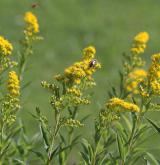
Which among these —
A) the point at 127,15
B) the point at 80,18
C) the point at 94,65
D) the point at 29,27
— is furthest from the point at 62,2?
the point at 94,65

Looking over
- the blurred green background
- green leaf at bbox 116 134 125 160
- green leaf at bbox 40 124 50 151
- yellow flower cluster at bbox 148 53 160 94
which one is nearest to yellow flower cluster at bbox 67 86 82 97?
green leaf at bbox 40 124 50 151

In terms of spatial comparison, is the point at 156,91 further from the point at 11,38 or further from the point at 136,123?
the point at 11,38

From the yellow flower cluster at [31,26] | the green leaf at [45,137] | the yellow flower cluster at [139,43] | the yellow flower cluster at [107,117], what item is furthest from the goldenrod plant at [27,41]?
the yellow flower cluster at [107,117]

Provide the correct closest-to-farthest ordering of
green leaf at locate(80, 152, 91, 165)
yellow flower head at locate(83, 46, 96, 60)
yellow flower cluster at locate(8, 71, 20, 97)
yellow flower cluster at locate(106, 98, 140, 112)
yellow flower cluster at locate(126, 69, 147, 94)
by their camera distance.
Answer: yellow flower cluster at locate(106, 98, 140, 112) → yellow flower cluster at locate(8, 71, 20, 97) → green leaf at locate(80, 152, 91, 165) → yellow flower head at locate(83, 46, 96, 60) → yellow flower cluster at locate(126, 69, 147, 94)

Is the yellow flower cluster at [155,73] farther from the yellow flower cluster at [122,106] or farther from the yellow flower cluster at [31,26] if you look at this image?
the yellow flower cluster at [31,26]

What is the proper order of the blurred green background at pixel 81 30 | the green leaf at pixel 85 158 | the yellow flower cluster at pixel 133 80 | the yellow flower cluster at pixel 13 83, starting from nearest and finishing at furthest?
the yellow flower cluster at pixel 13 83
the green leaf at pixel 85 158
the yellow flower cluster at pixel 133 80
the blurred green background at pixel 81 30

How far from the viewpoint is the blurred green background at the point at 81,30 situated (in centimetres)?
1771

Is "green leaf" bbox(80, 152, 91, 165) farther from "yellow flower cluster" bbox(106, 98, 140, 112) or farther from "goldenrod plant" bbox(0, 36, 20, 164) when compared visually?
"goldenrod plant" bbox(0, 36, 20, 164)

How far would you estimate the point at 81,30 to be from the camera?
20078 millimetres

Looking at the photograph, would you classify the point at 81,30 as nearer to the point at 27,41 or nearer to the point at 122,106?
the point at 27,41

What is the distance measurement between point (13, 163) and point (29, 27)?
182 cm

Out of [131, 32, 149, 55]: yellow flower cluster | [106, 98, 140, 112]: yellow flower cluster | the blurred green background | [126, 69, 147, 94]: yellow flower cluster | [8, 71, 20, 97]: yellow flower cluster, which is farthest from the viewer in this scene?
the blurred green background

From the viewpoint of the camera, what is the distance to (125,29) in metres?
21.0

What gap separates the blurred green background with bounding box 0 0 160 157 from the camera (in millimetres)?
17708
